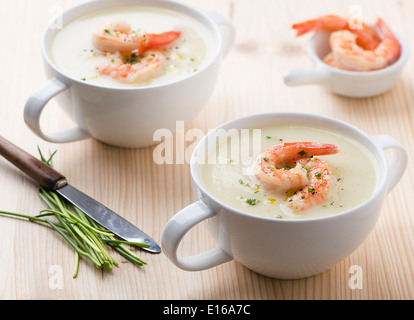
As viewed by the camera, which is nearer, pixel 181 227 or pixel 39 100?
pixel 181 227

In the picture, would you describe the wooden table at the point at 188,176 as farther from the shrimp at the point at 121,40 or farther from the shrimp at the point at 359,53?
the shrimp at the point at 121,40

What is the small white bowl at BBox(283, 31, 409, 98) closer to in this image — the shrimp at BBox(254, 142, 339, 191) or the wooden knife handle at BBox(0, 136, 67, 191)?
the shrimp at BBox(254, 142, 339, 191)

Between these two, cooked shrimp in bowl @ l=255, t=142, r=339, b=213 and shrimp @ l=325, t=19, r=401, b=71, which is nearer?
cooked shrimp in bowl @ l=255, t=142, r=339, b=213

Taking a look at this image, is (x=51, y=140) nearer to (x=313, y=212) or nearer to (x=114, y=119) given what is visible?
(x=114, y=119)

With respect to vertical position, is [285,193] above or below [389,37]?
above

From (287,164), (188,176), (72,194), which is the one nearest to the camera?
(287,164)

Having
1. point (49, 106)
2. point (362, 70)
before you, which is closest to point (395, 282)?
point (362, 70)

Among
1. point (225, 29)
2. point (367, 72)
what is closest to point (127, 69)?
point (225, 29)

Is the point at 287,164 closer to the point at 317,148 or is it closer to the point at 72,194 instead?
the point at 317,148

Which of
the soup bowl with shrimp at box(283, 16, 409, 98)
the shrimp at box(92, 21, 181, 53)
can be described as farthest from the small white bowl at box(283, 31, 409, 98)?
the shrimp at box(92, 21, 181, 53)
